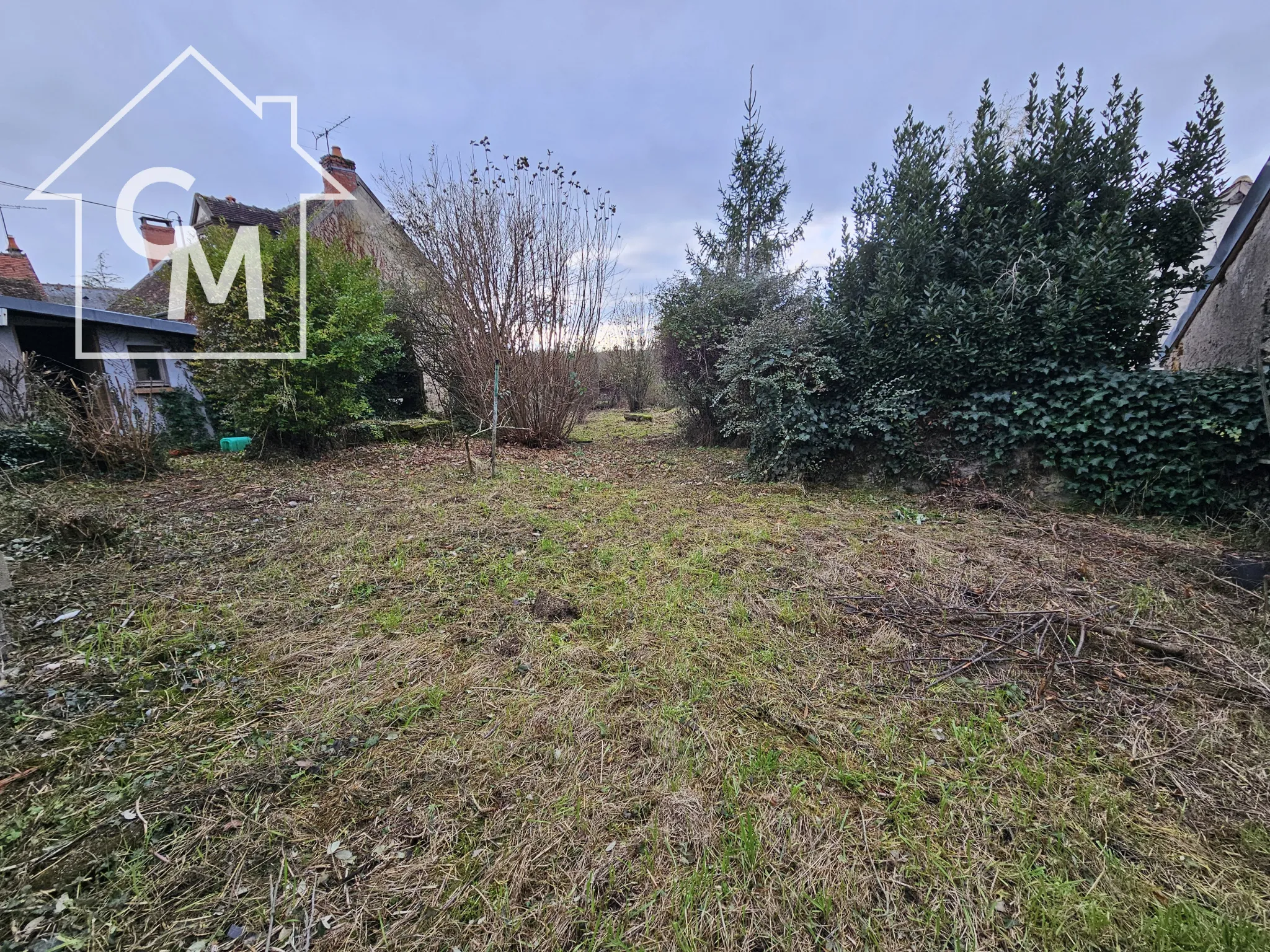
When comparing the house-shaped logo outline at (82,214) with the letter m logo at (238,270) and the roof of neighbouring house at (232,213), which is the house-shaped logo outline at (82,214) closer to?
the letter m logo at (238,270)

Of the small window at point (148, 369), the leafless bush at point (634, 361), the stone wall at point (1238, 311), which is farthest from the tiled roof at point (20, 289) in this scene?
the stone wall at point (1238, 311)

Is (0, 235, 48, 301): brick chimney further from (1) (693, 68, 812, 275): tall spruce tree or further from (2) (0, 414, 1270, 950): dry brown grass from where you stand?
(1) (693, 68, 812, 275): tall spruce tree

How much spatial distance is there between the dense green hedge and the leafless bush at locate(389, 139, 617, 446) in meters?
6.15

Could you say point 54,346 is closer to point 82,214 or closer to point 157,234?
point 82,214

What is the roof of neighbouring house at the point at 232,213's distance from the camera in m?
10.2

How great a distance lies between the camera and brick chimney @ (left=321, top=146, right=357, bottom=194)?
987 cm

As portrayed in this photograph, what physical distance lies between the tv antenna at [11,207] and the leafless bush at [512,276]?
7233mm

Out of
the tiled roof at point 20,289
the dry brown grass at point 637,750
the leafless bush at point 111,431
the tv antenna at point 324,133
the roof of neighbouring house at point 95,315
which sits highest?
the tv antenna at point 324,133

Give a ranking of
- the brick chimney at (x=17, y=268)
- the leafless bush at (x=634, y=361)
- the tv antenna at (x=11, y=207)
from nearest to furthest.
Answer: the tv antenna at (x=11, y=207)
the brick chimney at (x=17, y=268)
the leafless bush at (x=634, y=361)

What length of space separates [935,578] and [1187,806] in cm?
144

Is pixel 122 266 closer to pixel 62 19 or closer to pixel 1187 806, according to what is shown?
pixel 62 19

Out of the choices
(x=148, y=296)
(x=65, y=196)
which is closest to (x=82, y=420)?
(x=65, y=196)

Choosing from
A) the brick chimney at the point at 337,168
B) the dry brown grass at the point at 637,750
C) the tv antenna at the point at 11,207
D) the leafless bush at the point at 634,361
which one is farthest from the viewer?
the leafless bush at the point at 634,361

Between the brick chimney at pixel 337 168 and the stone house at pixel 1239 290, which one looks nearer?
the stone house at pixel 1239 290
